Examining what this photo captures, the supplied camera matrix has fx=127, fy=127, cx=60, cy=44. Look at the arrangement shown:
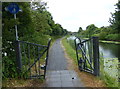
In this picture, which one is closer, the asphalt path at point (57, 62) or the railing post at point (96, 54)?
the railing post at point (96, 54)

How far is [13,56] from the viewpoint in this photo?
3324mm

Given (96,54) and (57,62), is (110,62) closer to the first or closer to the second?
(57,62)

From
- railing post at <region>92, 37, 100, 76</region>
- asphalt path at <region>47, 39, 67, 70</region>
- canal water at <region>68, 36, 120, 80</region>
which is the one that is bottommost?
canal water at <region>68, 36, 120, 80</region>

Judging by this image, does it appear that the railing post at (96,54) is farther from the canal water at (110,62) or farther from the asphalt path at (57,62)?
the asphalt path at (57,62)

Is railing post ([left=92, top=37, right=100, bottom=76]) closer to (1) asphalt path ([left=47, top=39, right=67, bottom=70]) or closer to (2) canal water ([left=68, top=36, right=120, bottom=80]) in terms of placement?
(2) canal water ([left=68, top=36, right=120, bottom=80])

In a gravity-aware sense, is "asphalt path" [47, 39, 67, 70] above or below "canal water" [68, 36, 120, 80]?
above

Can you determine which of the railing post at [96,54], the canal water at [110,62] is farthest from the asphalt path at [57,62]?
the canal water at [110,62]

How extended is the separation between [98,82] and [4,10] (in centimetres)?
290

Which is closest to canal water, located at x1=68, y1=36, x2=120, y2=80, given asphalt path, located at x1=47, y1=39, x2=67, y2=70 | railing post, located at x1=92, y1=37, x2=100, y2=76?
railing post, located at x1=92, y1=37, x2=100, y2=76

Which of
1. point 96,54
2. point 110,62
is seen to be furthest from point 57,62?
point 110,62

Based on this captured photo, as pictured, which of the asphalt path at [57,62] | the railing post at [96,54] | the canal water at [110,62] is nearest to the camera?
the railing post at [96,54]

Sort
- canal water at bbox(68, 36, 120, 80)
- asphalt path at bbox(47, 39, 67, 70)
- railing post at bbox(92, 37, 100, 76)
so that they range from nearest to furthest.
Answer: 1. railing post at bbox(92, 37, 100, 76)
2. canal water at bbox(68, 36, 120, 80)
3. asphalt path at bbox(47, 39, 67, 70)

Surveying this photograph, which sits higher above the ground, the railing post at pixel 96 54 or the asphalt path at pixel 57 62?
the railing post at pixel 96 54

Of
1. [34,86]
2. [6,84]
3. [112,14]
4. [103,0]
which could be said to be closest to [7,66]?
[6,84]
